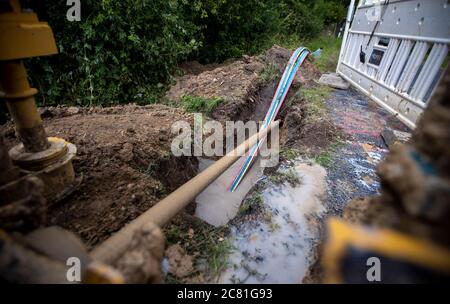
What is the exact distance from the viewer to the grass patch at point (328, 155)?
106 inches

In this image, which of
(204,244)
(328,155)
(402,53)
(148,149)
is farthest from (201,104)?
(402,53)

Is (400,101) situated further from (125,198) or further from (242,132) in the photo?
(125,198)

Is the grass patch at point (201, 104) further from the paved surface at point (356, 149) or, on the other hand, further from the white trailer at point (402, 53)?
the white trailer at point (402, 53)

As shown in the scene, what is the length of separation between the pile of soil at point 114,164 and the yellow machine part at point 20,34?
1.06 meters

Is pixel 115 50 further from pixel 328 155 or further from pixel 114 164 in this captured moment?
pixel 328 155

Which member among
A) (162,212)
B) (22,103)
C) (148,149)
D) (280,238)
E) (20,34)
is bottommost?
(280,238)

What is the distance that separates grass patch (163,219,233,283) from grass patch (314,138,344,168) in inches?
53.6

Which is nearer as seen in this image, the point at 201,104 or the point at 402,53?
the point at 402,53

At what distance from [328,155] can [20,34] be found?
9.60 feet

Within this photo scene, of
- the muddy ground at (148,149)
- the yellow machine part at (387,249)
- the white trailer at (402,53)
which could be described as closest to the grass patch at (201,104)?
the muddy ground at (148,149)

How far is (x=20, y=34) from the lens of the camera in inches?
53.6
